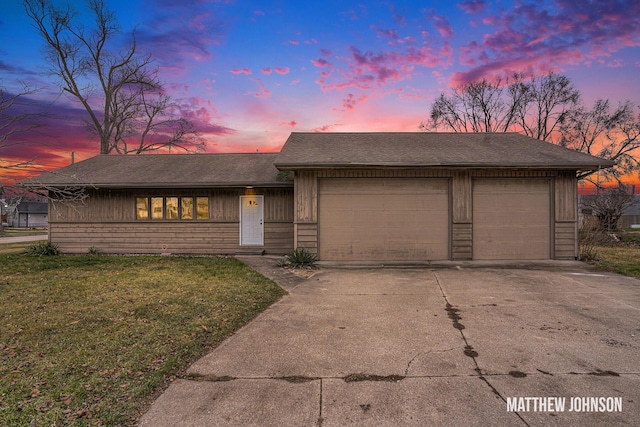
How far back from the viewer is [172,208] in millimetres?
12109

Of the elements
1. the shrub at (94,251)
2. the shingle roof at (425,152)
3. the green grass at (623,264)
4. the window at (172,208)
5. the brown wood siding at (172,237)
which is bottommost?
the green grass at (623,264)

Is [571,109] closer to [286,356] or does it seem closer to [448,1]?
[448,1]

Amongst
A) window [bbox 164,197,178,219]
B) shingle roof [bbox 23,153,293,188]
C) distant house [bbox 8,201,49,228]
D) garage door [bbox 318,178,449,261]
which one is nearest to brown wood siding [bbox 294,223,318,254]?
garage door [bbox 318,178,449,261]

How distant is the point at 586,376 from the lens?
122 inches

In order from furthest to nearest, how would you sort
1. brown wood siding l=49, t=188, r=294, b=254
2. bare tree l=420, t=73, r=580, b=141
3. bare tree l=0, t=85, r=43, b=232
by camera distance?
bare tree l=420, t=73, r=580, b=141 → brown wood siding l=49, t=188, r=294, b=254 → bare tree l=0, t=85, r=43, b=232

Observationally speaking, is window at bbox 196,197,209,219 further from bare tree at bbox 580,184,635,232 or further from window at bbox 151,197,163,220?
bare tree at bbox 580,184,635,232

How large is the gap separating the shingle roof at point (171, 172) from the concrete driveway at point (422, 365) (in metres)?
6.84

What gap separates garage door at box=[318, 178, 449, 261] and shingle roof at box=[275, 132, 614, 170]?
76 centimetres

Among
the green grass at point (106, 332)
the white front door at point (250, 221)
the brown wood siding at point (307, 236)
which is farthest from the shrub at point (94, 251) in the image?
the brown wood siding at point (307, 236)

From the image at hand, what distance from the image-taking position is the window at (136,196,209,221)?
1205 centimetres

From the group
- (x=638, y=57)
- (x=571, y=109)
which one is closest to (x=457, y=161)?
(x=638, y=57)

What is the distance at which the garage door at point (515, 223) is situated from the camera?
9.98 meters

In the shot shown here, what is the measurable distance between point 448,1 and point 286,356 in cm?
1399

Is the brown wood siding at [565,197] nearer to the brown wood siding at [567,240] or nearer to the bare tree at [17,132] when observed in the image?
the brown wood siding at [567,240]
